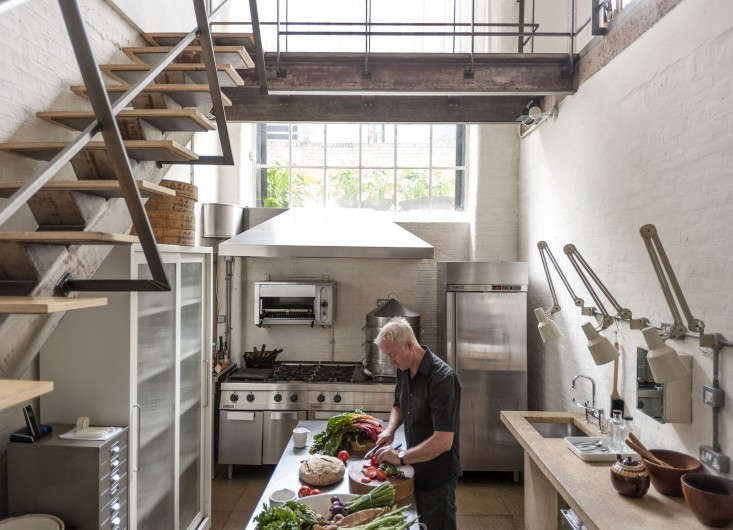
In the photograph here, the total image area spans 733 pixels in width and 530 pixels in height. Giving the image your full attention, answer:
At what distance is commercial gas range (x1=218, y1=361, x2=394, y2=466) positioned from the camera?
5066 mm

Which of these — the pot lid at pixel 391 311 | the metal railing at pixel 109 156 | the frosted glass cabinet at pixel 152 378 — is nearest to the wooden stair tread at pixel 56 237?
the metal railing at pixel 109 156

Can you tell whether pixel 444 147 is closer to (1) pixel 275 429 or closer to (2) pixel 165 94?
(1) pixel 275 429

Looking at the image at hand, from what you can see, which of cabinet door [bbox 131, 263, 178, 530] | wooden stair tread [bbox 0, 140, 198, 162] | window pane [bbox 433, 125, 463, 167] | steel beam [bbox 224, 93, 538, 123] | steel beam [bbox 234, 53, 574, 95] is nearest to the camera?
wooden stair tread [bbox 0, 140, 198, 162]

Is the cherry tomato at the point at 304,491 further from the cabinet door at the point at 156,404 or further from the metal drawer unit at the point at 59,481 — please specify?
the cabinet door at the point at 156,404

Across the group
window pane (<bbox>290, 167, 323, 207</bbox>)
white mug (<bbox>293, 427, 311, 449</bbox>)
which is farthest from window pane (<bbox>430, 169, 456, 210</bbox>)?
white mug (<bbox>293, 427, 311, 449</bbox>)

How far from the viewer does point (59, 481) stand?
104 inches

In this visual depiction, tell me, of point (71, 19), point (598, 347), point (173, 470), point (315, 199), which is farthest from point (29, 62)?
point (315, 199)

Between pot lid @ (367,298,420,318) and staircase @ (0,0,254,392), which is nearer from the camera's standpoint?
staircase @ (0,0,254,392)

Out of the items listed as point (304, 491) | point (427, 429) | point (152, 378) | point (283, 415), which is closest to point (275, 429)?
point (283, 415)

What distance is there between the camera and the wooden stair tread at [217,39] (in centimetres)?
356

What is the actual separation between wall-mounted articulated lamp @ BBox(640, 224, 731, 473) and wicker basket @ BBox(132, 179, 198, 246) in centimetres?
285

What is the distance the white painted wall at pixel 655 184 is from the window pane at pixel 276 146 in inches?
120

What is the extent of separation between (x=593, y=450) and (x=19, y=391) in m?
2.84

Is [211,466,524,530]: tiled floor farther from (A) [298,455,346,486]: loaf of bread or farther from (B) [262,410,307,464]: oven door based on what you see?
(A) [298,455,346,486]: loaf of bread
